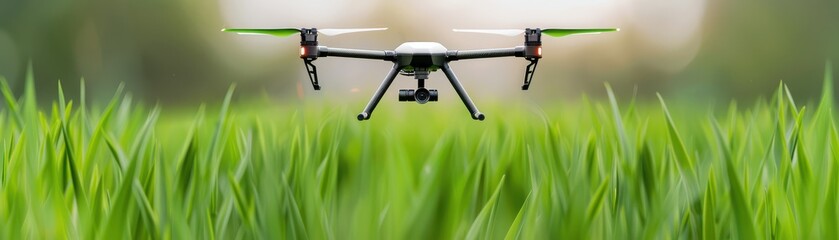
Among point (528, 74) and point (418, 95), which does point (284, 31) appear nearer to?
point (418, 95)

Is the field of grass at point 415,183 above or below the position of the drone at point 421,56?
below

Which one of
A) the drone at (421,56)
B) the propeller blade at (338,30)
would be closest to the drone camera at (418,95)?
the drone at (421,56)

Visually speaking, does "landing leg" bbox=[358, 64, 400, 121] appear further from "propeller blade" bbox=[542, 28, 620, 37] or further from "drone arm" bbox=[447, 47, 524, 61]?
"propeller blade" bbox=[542, 28, 620, 37]

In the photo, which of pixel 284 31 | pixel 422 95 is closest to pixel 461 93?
pixel 422 95

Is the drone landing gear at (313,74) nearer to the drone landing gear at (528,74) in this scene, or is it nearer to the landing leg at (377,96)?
the landing leg at (377,96)

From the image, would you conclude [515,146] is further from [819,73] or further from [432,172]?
[819,73]

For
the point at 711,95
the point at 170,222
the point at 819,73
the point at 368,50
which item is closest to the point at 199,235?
the point at 170,222
